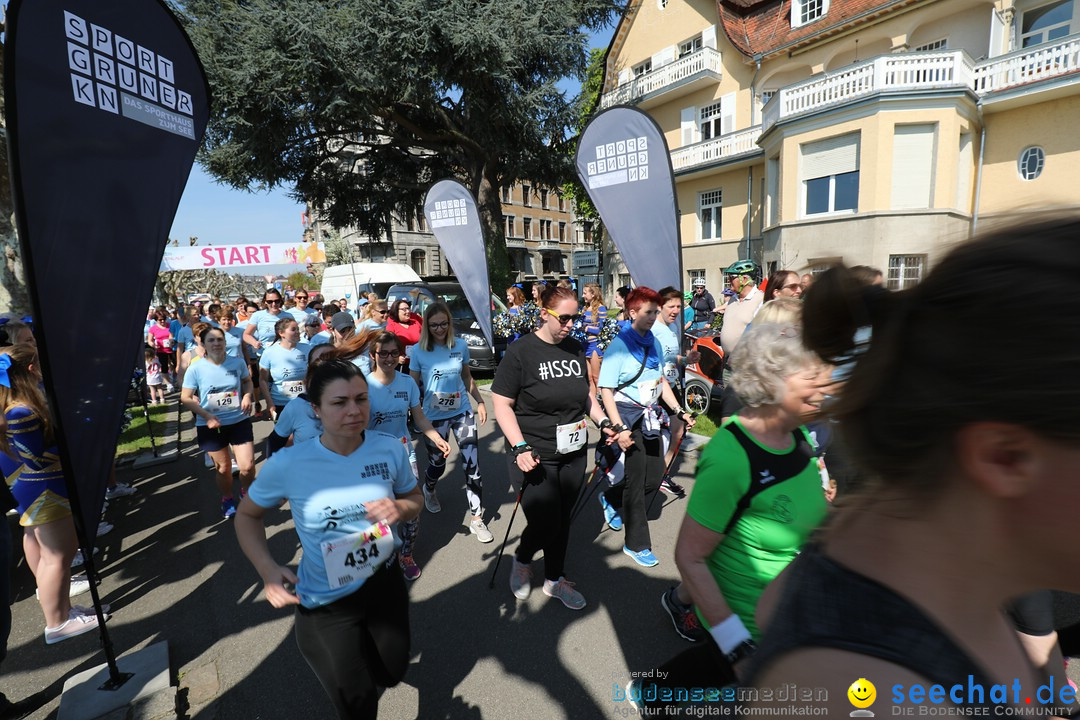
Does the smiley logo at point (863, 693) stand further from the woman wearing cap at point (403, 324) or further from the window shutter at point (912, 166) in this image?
the window shutter at point (912, 166)

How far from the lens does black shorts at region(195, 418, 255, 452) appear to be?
4738 millimetres

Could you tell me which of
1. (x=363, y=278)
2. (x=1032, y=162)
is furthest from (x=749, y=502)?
(x=1032, y=162)

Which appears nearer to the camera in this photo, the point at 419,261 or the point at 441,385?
the point at 441,385

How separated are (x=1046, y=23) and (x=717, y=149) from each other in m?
9.61

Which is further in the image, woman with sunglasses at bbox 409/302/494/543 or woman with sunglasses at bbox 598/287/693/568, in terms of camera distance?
woman with sunglasses at bbox 409/302/494/543

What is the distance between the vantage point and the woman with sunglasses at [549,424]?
3289mm

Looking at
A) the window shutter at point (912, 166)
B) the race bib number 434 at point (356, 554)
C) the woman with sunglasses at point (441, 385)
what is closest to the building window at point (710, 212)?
the window shutter at point (912, 166)

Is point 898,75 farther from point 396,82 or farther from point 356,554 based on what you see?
point 356,554

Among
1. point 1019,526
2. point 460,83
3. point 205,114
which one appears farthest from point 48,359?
point 460,83

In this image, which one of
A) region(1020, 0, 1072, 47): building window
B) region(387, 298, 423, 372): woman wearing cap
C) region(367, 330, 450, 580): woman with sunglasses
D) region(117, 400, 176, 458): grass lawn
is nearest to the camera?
region(367, 330, 450, 580): woman with sunglasses

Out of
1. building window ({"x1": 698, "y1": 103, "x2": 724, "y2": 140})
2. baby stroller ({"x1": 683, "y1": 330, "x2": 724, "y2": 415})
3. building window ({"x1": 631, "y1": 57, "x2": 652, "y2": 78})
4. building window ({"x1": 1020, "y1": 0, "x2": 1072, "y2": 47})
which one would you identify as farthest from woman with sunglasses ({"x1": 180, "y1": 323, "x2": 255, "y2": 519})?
building window ({"x1": 631, "y1": 57, "x2": 652, "y2": 78})

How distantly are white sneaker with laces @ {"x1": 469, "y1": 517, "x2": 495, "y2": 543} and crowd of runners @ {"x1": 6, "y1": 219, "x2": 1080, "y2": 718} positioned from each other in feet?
0.05

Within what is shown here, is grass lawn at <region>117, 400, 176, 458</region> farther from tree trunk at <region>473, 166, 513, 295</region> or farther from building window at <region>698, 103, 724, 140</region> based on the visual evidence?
building window at <region>698, 103, 724, 140</region>

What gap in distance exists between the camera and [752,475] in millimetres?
1708
